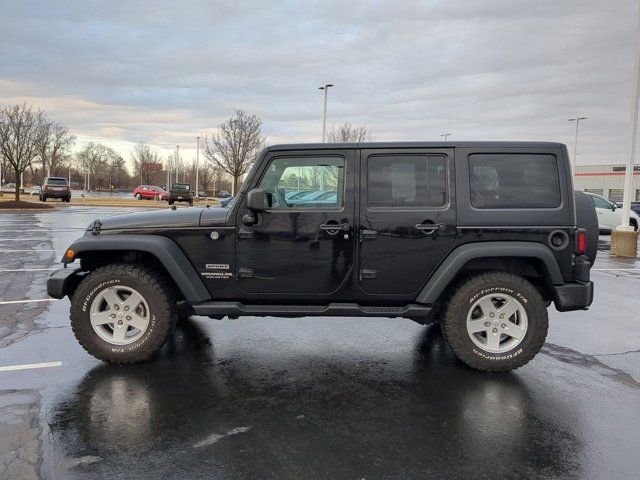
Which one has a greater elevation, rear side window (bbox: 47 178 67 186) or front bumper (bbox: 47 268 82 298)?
rear side window (bbox: 47 178 67 186)

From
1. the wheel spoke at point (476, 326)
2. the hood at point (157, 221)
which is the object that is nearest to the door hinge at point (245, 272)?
the hood at point (157, 221)

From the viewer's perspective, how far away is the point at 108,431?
332 cm

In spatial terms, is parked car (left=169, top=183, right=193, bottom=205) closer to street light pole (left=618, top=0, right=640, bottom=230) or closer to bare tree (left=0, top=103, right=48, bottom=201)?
bare tree (left=0, top=103, right=48, bottom=201)

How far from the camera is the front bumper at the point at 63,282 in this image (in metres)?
4.53

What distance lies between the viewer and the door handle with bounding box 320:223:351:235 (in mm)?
4449

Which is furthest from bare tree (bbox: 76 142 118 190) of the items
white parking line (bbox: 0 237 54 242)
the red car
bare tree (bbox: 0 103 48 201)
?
white parking line (bbox: 0 237 54 242)

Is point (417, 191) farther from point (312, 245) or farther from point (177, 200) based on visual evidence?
point (177, 200)

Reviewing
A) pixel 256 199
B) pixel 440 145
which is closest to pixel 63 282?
pixel 256 199

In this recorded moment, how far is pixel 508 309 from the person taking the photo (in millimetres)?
4480

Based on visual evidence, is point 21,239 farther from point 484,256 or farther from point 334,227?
point 484,256

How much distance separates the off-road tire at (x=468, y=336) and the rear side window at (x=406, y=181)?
85 cm

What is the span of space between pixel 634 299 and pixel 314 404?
6483 mm

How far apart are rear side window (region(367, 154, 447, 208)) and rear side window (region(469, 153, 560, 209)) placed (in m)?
0.30

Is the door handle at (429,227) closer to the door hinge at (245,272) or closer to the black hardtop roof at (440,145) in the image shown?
the black hardtop roof at (440,145)
